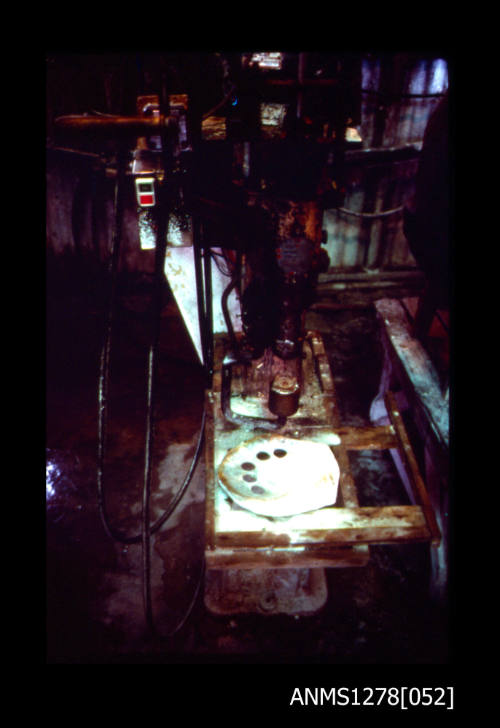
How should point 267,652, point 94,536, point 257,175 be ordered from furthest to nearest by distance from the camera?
point 94,536, point 267,652, point 257,175

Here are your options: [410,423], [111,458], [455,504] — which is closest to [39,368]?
[455,504]

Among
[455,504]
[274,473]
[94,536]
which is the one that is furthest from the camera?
[94,536]

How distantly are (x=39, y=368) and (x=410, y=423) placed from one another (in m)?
3.26

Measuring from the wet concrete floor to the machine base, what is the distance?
2.2 inches

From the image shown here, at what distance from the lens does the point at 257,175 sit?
195cm

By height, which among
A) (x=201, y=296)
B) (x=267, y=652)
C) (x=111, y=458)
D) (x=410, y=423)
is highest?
(x=201, y=296)

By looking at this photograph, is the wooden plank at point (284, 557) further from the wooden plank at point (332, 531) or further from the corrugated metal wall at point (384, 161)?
the corrugated metal wall at point (384, 161)

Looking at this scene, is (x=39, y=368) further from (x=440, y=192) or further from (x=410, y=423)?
(x=410, y=423)

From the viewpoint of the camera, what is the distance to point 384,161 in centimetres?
497

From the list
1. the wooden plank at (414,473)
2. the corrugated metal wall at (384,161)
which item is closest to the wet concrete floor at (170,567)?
the wooden plank at (414,473)

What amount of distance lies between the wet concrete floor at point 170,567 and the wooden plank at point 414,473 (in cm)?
107

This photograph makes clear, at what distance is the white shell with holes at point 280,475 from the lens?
6.40ft

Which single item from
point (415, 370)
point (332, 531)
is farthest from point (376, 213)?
point (332, 531)

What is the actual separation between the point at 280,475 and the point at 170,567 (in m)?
1.52
